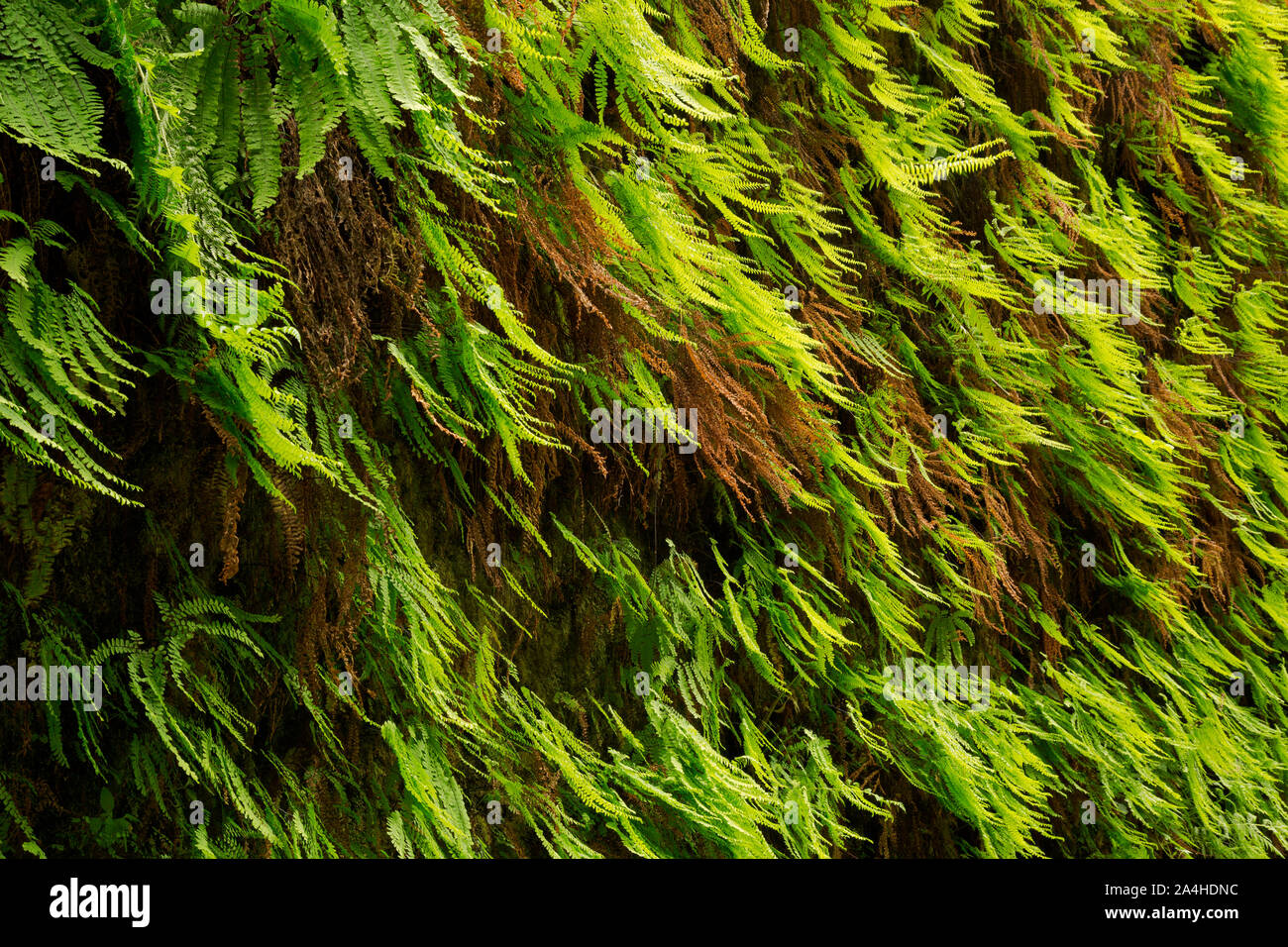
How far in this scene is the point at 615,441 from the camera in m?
1.75

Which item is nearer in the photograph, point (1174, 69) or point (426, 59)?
point (426, 59)

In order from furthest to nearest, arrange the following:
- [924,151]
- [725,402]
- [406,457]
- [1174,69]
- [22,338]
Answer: [1174,69] < [924,151] < [725,402] < [406,457] < [22,338]

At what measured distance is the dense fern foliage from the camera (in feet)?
3.85

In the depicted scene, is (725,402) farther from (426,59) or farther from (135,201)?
(135,201)

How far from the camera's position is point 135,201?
1153mm

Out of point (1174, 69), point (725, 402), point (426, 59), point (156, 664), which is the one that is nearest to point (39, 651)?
point (156, 664)

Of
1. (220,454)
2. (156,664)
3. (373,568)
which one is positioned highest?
(220,454)

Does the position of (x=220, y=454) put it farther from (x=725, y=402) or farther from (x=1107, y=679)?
(x=1107, y=679)

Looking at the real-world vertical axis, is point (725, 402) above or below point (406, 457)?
above

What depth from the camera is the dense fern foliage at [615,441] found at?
117 centimetres

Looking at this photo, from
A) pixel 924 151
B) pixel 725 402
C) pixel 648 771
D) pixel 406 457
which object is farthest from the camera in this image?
pixel 924 151
